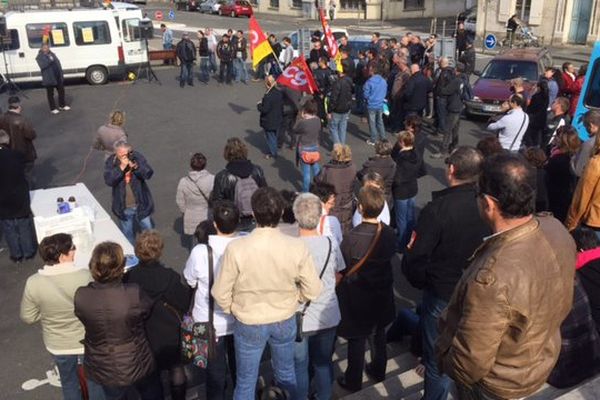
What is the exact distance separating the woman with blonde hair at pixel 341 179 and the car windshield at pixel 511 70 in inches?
393

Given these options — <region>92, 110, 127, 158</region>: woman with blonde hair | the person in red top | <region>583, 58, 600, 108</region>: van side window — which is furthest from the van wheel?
<region>583, 58, 600, 108</region>: van side window

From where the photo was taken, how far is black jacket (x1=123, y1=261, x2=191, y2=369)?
4.35 meters

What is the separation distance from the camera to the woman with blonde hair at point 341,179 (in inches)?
280

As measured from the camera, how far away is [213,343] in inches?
172

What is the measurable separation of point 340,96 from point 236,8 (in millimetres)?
35728

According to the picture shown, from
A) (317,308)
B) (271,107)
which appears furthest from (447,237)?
(271,107)

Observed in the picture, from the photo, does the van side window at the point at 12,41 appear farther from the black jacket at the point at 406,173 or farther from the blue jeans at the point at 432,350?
the blue jeans at the point at 432,350

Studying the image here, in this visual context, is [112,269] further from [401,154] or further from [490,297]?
[401,154]

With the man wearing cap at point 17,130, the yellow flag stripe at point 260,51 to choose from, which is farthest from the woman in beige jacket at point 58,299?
the yellow flag stripe at point 260,51

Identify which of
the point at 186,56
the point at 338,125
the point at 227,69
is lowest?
the point at 338,125

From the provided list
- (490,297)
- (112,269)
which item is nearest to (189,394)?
(112,269)

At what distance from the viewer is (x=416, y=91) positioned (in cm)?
1243

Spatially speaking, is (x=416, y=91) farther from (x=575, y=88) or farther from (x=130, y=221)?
(x=130, y=221)

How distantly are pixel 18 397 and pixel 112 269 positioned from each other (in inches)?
90.5
